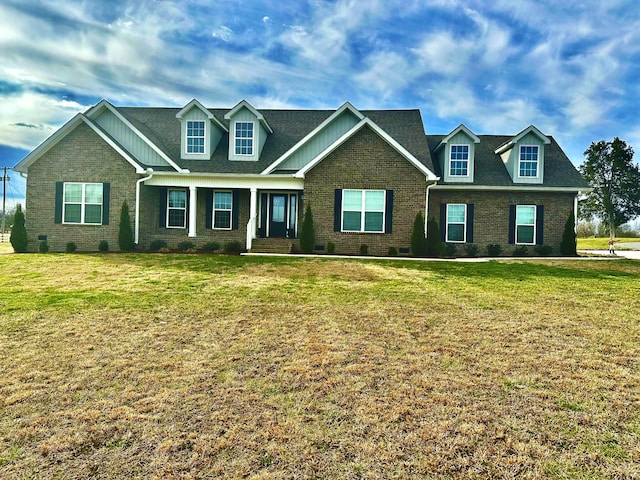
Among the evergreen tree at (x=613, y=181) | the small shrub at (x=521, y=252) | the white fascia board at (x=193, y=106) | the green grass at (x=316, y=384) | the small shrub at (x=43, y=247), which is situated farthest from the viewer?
the evergreen tree at (x=613, y=181)

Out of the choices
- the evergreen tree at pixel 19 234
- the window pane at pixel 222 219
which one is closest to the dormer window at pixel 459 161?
the window pane at pixel 222 219

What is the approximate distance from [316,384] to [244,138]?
55.0 ft

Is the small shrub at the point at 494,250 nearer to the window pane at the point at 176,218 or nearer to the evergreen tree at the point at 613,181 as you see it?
the window pane at the point at 176,218

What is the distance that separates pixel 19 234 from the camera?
16125 mm

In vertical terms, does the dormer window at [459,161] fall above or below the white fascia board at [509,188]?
above

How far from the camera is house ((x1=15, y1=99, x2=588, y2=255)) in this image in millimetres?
16109

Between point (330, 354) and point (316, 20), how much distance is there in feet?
48.7

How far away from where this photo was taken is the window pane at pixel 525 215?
17.6 m

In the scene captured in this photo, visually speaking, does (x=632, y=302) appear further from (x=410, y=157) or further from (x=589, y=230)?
(x=589, y=230)

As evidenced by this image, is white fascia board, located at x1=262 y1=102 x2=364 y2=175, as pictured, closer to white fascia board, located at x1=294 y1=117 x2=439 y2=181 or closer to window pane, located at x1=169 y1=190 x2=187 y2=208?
white fascia board, located at x1=294 y1=117 x2=439 y2=181

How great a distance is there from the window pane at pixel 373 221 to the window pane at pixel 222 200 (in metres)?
7.01

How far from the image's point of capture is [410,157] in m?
15.7

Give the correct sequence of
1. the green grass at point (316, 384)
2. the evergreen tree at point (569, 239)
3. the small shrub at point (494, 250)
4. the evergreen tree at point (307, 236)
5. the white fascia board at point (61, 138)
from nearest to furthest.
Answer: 1. the green grass at point (316, 384)
2. the evergreen tree at point (307, 236)
3. the white fascia board at point (61, 138)
4. the evergreen tree at point (569, 239)
5. the small shrub at point (494, 250)

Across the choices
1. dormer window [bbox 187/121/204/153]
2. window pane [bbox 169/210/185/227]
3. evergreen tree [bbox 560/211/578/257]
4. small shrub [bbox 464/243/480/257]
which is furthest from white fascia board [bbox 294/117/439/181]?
evergreen tree [bbox 560/211/578/257]
